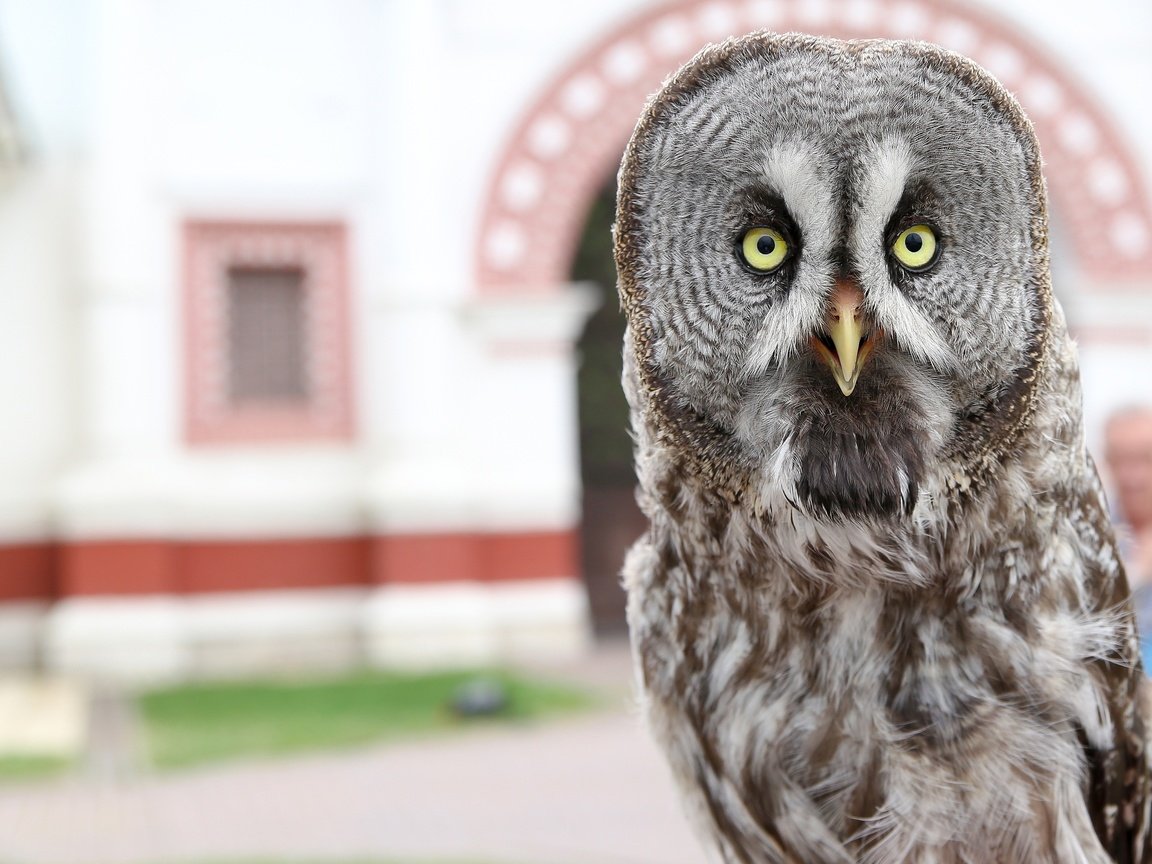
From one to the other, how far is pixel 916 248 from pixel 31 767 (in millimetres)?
6413

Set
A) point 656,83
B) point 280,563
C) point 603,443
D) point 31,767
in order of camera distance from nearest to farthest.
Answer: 1. point 31,767
2. point 656,83
3. point 280,563
4. point 603,443

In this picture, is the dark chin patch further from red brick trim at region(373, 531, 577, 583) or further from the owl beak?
red brick trim at region(373, 531, 577, 583)

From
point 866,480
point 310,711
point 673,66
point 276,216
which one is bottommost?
point 310,711

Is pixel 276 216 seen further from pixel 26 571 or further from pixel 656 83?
pixel 26 571

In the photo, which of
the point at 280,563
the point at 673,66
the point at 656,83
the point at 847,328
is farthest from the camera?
the point at 280,563

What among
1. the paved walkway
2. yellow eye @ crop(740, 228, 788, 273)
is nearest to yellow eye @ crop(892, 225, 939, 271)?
yellow eye @ crop(740, 228, 788, 273)

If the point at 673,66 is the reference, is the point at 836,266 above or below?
below

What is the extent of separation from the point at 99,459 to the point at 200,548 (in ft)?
3.02

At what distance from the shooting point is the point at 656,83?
32.6 feet

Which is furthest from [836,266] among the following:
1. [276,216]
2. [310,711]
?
[276,216]

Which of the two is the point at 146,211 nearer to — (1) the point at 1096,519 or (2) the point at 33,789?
(2) the point at 33,789

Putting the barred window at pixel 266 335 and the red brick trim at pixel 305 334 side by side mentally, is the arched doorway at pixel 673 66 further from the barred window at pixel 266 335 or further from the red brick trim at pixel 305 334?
the barred window at pixel 266 335

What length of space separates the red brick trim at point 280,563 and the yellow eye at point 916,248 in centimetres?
848

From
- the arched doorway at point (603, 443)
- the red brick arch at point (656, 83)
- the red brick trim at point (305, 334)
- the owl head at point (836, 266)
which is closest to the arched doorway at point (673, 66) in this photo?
the red brick arch at point (656, 83)
